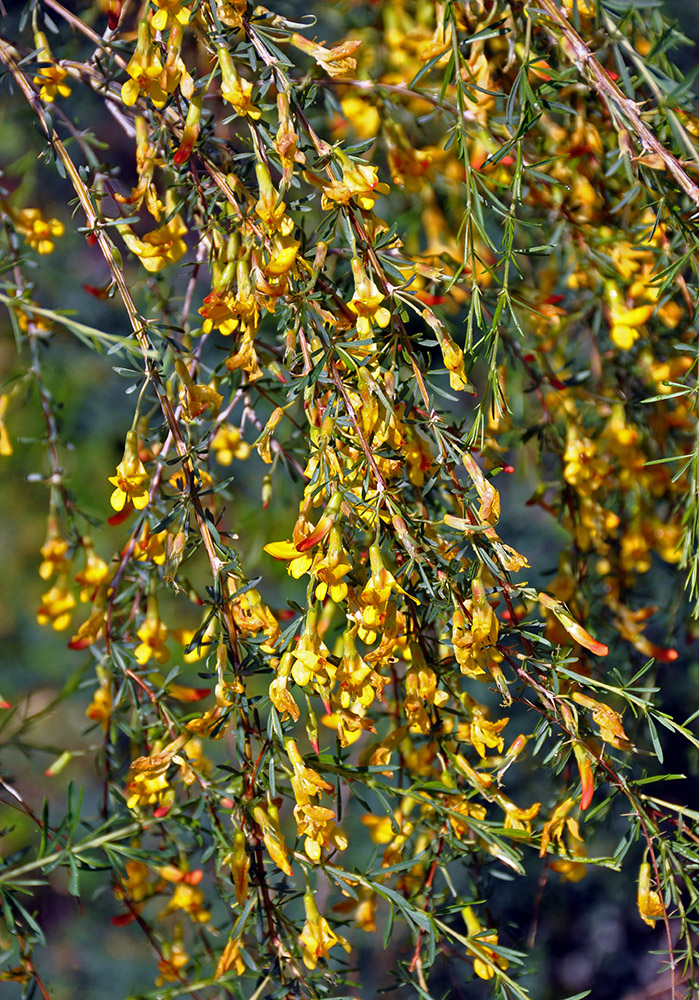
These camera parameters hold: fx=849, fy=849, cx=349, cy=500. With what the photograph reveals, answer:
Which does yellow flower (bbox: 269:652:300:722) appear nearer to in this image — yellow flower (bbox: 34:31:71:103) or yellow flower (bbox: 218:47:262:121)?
yellow flower (bbox: 218:47:262:121)

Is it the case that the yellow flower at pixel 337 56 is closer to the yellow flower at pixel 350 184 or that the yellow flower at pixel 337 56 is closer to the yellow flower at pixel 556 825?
the yellow flower at pixel 350 184

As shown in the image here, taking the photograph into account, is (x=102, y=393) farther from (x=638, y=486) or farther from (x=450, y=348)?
(x=450, y=348)

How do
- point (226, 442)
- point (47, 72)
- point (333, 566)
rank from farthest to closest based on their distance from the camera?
point (226, 442), point (47, 72), point (333, 566)

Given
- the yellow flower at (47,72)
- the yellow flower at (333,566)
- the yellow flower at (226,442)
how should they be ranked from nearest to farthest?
the yellow flower at (333,566), the yellow flower at (47,72), the yellow flower at (226,442)

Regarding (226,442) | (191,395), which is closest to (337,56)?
(191,395)

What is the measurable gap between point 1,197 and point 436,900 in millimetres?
583

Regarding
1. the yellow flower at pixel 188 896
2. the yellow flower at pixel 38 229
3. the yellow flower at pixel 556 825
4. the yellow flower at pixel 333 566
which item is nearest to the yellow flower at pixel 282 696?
the yellow flower at pixel 333 566

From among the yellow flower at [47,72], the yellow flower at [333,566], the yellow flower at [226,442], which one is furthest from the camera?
the yellow flower at [226,442]

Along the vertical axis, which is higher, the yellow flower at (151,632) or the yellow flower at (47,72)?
the yellow flower at (47,72)

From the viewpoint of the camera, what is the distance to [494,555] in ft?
1.44

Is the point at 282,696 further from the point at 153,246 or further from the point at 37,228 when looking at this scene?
the point at 37,228

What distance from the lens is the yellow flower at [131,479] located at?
15.4 inches

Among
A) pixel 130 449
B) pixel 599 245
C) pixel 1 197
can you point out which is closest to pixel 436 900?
pixel 130 449

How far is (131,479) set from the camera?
39cm
